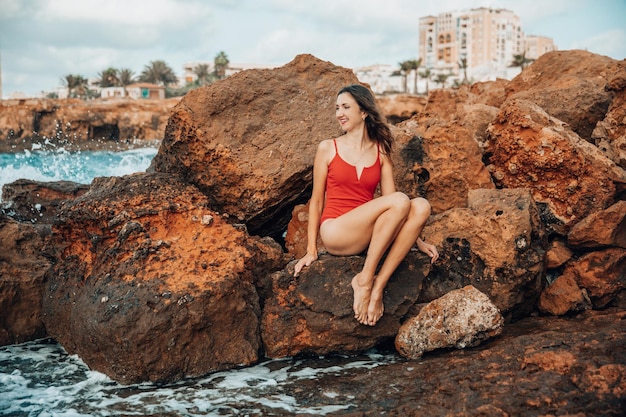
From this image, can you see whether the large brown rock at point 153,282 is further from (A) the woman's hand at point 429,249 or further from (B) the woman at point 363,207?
(A) the woman's hand at point 429,249

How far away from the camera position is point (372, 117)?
4.53 meters

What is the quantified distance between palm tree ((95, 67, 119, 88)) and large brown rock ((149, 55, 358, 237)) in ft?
192

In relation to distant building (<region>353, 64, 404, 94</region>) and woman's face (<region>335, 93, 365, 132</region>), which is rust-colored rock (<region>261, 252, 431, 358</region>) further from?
distant building (<region>353, 64, 404, 94</region>)

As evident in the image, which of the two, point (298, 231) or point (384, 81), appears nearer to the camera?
point (298, 231)

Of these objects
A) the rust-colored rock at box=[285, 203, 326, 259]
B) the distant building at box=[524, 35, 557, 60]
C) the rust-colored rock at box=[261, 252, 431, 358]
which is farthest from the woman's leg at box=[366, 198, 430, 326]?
the distant building at box=[524, 35, 557, 60]

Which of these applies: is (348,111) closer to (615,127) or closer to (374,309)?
(374,309)

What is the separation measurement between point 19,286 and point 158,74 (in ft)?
198

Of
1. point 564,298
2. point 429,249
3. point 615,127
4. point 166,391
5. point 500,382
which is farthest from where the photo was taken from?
→ point 615,127

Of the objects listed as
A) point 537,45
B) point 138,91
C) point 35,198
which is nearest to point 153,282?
point 35,198

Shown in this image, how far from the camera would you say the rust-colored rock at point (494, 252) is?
4445mm

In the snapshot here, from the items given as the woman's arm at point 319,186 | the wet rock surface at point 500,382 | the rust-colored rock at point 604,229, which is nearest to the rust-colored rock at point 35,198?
the woman's arm at point 319,186

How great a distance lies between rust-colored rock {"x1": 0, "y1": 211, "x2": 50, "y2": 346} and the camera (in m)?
4.67

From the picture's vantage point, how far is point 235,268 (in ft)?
13.5

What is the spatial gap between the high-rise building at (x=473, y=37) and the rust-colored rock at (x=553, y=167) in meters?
102
